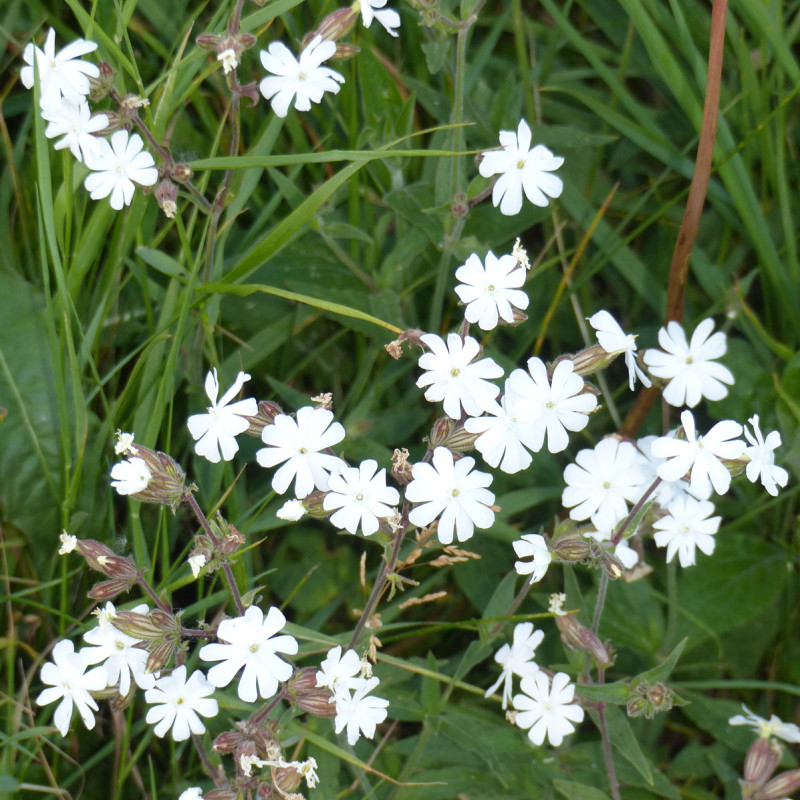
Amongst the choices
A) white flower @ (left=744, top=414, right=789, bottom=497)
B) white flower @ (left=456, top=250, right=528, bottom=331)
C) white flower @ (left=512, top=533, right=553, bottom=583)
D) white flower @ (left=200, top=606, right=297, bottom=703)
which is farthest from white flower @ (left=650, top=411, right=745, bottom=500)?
white flower @ (left=200, top=606, right=297, bottom=703)

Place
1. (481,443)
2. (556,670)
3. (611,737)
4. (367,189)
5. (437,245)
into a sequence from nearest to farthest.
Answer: (481,443) → (611,737) → (556,670) → (437,245) → (367,189)

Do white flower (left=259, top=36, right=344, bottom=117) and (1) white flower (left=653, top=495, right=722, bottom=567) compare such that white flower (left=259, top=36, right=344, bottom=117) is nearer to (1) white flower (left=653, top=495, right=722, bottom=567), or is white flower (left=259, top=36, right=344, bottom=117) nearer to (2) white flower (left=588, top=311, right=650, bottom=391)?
(2) white flower (left=588, top=311, right=650, bottom=391)

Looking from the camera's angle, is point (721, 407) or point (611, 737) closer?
point (611, 737)

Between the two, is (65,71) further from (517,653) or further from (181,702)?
(517,653)

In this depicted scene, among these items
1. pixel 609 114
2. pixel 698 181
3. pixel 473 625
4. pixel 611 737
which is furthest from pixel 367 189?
pixel 611 737

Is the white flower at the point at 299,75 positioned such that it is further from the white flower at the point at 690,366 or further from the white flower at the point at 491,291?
the white flower at the point at 690,366

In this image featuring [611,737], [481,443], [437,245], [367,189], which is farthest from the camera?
[367,189]

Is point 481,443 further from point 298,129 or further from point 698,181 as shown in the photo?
point 298,129
